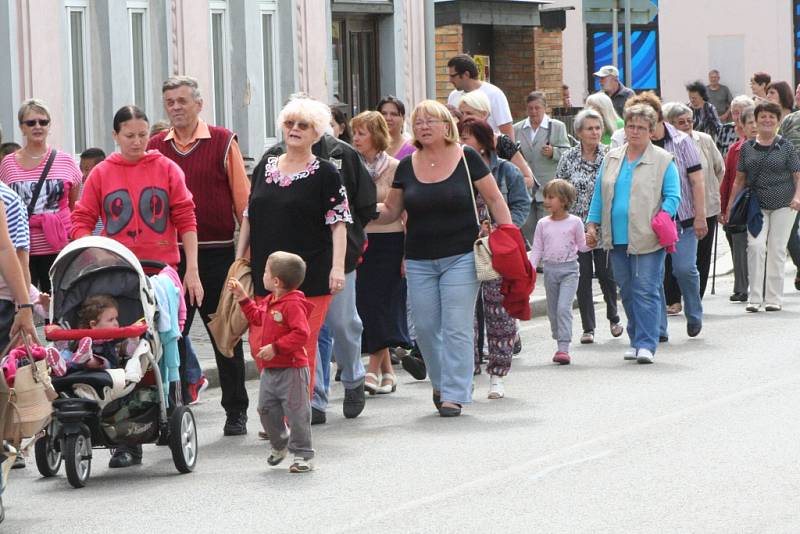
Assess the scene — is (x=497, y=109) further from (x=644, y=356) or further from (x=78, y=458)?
(x=78, y=458)

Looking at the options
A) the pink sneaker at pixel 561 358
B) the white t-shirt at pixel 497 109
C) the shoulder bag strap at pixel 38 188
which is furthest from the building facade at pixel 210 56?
the pink sneaker at pixel 561 358

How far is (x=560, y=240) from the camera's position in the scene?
14102 mm

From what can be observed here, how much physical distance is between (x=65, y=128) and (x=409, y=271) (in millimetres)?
7085

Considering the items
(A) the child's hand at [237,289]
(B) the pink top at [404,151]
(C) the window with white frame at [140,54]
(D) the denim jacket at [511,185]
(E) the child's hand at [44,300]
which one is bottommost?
(E) the child's hand at [44,300]

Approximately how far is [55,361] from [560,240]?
5.78 meters

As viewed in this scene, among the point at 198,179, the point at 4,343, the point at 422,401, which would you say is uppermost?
the point at 198,179

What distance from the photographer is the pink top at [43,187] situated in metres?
13.0

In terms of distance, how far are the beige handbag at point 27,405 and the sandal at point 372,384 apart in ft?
13.3

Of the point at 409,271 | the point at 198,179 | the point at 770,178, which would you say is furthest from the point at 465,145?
the point at 770,178

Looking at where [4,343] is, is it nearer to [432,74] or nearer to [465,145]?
[465,145]

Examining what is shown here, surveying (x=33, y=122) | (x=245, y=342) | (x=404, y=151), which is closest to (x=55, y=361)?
(x=33, y=122)

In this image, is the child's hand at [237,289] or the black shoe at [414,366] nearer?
the child's hand at [237,289]

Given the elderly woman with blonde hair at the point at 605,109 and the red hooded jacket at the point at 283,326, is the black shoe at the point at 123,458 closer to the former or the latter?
the red hooded jacket at the point at 283,326

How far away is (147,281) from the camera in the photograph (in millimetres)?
9664
